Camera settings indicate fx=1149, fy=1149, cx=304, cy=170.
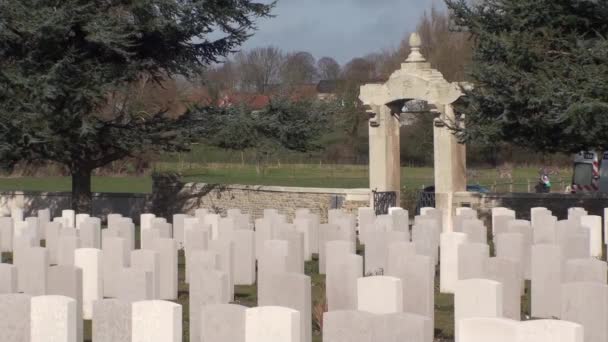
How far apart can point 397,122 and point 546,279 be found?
42.1 feet

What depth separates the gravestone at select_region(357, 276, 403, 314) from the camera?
902 cm

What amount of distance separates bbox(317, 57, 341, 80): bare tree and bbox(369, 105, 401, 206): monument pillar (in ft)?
262

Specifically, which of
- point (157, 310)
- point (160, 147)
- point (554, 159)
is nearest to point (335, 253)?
point (157, 310)

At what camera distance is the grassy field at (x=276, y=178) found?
45.2 metres

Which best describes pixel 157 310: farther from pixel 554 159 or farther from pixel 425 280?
pixel 554 159

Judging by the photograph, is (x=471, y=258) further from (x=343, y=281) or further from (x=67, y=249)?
(x=67, y=249)

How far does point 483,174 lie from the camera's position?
49.0 metres

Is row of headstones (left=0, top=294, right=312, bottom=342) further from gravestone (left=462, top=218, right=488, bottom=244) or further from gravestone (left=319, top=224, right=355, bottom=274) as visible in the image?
gravestone (left=319, top=224, right=355, bottom=274)

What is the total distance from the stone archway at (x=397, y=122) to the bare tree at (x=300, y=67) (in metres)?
46.9

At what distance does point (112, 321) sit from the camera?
7.86 meters

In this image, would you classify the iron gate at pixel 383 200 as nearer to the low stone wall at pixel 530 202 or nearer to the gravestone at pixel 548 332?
the low stone wall at pixel 530 202

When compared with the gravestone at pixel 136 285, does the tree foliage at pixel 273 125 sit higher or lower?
higher

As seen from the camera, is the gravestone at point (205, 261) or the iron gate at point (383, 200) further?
the iron gate at point (383, 200)

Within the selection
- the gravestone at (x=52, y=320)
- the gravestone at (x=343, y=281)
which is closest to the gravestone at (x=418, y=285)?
the gravestone at (x=343, y=281)
